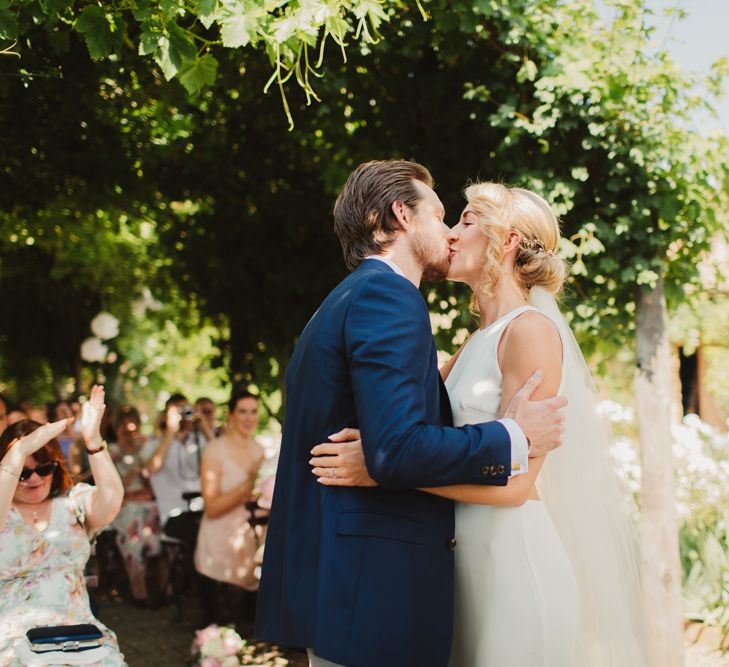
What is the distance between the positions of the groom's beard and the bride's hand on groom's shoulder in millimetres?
545

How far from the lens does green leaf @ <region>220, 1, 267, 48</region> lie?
3.17 meters

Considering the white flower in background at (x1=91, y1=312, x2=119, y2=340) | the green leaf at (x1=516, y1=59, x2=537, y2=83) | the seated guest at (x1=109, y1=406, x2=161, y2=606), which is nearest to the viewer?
the green leaf at (x1=516, y1=59, x2=537, y2=83)

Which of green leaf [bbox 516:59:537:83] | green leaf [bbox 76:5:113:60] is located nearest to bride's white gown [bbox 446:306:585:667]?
green leaf [bbox 76:5:113:60]

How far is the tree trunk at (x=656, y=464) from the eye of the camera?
5.31 meters

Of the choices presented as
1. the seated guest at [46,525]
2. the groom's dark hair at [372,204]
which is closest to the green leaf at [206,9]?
the groom's dark hair at [372,204]

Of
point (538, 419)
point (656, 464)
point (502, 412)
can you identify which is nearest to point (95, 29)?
point (502, 412)

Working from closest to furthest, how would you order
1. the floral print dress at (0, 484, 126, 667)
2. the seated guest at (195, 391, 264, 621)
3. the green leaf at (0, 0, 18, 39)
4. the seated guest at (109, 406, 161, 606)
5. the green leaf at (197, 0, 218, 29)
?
the green leaf at (197, 0, 218, 29) < the green leaf at (0, 0, 18, 39) < the floral print dress at (0, 484, 126, 667) < the seated guest at (195, 391, 264, 621) < the seated guest at (109, 406, 161, 606)

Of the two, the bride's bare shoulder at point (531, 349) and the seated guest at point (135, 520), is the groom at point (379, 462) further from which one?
the seated guest at point (135, 520)

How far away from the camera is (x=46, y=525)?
12.5 ft

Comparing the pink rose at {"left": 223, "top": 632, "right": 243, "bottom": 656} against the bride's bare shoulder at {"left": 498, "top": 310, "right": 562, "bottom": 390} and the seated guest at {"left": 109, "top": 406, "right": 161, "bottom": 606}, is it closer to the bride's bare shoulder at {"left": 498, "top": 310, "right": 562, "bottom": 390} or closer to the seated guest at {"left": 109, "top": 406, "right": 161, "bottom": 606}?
the bride's bare shoulder at {"left": 498, "top": 310, "right": 562, "bottom": 390}

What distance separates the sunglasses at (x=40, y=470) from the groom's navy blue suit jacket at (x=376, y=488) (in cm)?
186

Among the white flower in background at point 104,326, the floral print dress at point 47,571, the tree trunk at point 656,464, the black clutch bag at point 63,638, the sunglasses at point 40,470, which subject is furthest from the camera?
the white flower in background at point 104,326

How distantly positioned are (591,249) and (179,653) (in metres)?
4.24

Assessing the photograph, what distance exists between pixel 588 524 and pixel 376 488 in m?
0.94
